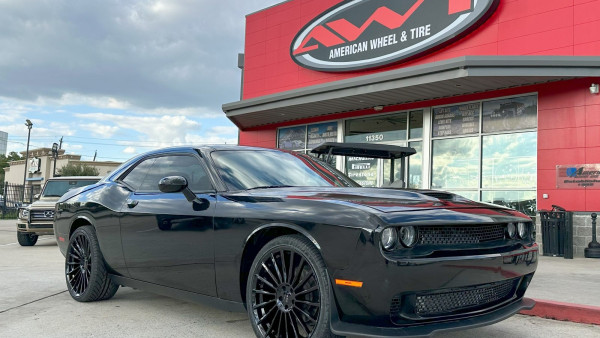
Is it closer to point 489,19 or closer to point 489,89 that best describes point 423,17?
point 489,19

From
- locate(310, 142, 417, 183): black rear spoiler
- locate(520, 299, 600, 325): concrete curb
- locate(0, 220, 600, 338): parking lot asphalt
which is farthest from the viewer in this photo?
locate(310, 142, 417, 183): black rear spoiler

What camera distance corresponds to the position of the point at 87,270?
508 centimetres

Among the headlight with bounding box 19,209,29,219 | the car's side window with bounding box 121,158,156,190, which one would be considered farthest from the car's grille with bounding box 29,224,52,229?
the car's side window with bounding box 121,158,156,190

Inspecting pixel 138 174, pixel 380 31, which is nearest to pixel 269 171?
pixel 138 174

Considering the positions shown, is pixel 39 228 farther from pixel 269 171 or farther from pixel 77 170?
pixel 77 170

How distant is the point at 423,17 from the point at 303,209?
37.2ft

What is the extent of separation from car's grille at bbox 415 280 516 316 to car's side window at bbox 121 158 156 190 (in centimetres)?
291

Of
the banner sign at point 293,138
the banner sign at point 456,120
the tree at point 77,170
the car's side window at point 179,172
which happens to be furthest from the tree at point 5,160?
the car's side window at point 179,172

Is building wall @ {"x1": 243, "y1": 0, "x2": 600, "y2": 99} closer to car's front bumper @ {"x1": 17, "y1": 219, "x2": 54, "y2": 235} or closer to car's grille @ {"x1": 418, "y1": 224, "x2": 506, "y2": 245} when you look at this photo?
car's front bumper @ {"x1": 17, "y1": 219, "x2": 54, "y2": 235}

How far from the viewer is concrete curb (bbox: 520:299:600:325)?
4684 mm

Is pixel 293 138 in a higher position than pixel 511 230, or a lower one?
higher

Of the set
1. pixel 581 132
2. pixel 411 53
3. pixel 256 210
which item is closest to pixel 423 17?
pixel 411 53

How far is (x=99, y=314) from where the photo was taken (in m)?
4.61

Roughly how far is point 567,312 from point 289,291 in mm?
2955
